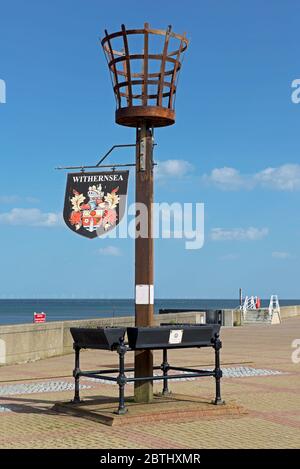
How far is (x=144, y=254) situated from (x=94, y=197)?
57.7 inches

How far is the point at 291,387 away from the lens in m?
12.8

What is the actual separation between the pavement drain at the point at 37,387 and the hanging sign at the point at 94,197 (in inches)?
128

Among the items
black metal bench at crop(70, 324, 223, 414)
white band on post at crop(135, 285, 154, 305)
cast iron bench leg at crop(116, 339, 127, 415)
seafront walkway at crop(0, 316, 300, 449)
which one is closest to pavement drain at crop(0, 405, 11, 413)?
seafront walkway at crop(0, 316, 300, 449)

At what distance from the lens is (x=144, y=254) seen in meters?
10.4

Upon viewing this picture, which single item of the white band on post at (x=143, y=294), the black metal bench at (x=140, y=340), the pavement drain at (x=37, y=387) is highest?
the white band on post at (x=143, y=294)

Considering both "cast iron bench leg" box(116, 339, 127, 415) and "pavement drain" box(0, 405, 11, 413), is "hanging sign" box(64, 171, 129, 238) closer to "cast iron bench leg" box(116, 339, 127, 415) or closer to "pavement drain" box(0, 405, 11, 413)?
"cast iron bench leg" box(116, 339, 127, 415)

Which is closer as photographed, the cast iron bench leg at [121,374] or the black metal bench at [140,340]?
the cast iron bench leg at [121,374]

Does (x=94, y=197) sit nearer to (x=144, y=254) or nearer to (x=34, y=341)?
(x=144, y=254)

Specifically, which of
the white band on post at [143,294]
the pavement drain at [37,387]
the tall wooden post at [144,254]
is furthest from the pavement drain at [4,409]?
the white band on post at [143,294]

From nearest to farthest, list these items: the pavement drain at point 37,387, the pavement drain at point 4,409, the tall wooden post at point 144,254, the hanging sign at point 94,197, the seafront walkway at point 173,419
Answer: the seafront walkway at point 173,419, the tall wooden post at point 144,254, the pavement drain at point 4,409, the hanging sign at point 94,197, the pavement drain at point 37,387

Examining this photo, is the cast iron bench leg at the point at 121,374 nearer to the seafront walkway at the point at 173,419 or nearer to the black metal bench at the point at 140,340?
the black metal bench at the point at 140,340

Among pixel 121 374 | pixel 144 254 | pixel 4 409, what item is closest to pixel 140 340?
pixel 121 374

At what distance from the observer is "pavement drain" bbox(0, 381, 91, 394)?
12711mm

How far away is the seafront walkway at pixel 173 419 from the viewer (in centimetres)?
811
